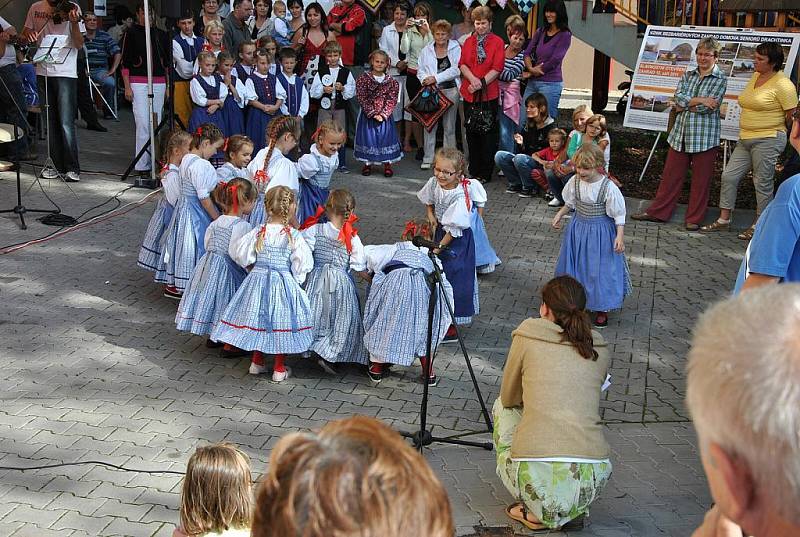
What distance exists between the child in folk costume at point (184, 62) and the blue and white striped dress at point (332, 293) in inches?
229

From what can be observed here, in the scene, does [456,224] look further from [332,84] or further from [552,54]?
[552,54]

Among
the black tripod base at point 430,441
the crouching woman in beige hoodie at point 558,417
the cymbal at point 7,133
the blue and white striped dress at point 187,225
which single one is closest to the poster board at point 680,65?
the blue and white striped dress at point 187,225

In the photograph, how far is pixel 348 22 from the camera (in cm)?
1376

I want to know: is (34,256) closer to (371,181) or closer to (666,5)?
(371,181)

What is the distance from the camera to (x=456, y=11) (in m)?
16.4

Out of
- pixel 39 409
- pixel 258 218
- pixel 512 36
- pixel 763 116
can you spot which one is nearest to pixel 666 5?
pixel 512 36

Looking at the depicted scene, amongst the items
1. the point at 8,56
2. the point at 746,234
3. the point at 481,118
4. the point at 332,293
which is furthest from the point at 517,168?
the point at 8,56

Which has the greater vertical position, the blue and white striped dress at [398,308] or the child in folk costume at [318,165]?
the child in folk costume at [318,165]

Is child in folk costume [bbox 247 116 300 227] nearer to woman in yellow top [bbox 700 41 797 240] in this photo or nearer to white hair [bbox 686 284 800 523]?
woman in yellow top [bbox 700 41 797 240]

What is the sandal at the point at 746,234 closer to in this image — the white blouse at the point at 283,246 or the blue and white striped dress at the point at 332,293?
the blue and white striped dress at the point at 332,293

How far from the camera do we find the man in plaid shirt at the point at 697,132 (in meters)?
10.1

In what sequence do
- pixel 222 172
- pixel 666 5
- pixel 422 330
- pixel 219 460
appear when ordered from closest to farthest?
pixel 219 460, pixel 422 330, pixel 222 172, pixel 666 5

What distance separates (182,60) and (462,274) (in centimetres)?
581

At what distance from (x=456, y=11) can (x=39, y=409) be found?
12.0 metres
